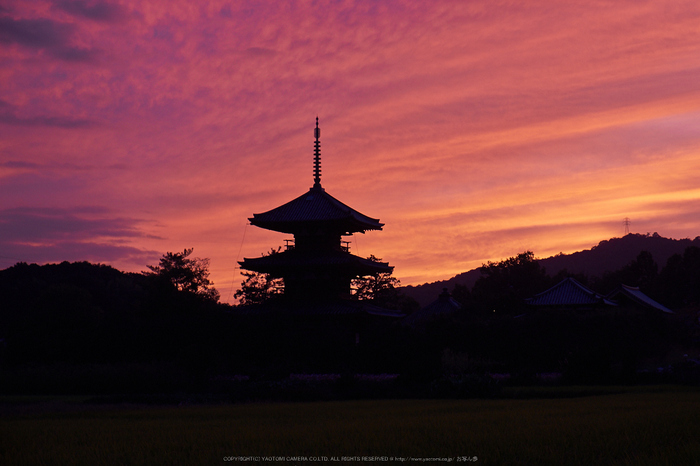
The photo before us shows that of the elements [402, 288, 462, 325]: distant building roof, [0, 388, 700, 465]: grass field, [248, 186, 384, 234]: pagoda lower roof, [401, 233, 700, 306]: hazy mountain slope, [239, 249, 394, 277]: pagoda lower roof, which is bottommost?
[0, 388, 700, 465]: grass field

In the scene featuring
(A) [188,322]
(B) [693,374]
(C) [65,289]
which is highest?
(C) [65,289]

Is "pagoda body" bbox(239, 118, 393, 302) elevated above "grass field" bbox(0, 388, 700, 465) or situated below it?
above

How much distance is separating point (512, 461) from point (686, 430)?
3.70 metres

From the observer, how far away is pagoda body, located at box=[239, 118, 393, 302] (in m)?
37.5

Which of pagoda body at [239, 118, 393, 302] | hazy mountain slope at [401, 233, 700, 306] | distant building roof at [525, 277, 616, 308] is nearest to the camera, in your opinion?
pagoda body at [239, 118, 393, 302]

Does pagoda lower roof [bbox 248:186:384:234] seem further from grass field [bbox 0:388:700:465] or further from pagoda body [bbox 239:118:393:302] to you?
grass field [bbox 0:388:700:465]

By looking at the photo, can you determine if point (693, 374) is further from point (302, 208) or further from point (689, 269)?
point (689, 269)

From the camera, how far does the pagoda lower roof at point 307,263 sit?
3678cm

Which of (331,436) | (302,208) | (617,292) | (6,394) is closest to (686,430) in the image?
(331,436)

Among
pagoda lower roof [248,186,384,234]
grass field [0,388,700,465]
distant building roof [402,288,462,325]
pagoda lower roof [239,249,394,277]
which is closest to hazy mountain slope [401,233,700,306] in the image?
distant building roof [402,288,462,325]

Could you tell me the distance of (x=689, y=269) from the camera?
79.2 metres

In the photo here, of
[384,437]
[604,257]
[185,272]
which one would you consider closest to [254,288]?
[185,272]

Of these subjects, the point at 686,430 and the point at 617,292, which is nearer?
the point at 686,430

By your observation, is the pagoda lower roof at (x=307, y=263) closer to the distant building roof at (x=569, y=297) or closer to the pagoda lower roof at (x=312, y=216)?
the pagoda lower roof at (x=312, y=216)
